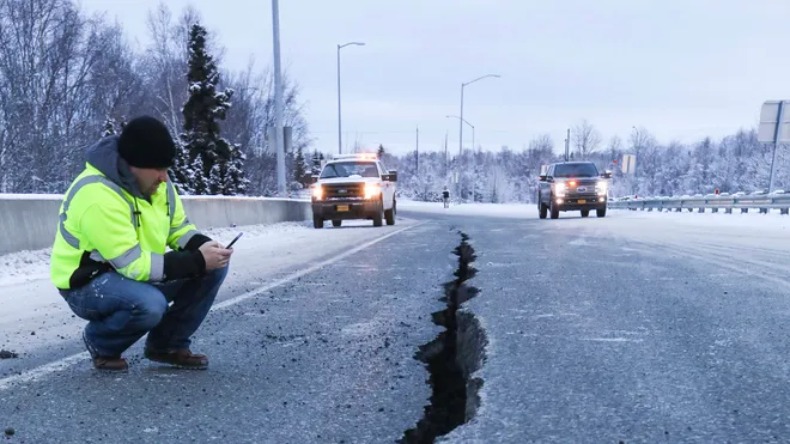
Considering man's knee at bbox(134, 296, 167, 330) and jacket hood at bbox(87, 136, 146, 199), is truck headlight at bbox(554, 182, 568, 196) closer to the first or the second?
man's knee at bbox(134, 296, 167, 330)

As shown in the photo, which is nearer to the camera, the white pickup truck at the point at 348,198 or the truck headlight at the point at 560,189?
the white pickup truck at the point at 348,198

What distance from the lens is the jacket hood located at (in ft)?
10.5

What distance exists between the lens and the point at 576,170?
22.9 meters

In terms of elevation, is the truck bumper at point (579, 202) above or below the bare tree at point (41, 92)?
below

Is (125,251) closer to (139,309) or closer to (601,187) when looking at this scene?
(139,309)

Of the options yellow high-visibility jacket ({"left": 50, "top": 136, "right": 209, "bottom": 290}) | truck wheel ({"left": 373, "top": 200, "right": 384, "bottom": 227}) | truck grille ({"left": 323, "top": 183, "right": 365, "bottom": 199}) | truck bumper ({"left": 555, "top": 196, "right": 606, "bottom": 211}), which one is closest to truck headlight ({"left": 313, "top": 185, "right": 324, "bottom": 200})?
truck grille ({"left": 323, "top": 183, "right": 365, "bottom": 199})

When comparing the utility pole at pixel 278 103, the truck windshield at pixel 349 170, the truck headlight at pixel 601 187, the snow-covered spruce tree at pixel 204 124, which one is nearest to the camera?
the truck windshield at pixel 349 170

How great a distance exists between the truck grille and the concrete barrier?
1.55 metres

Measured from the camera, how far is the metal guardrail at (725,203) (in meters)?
21.0

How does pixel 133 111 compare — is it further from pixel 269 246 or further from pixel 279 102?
pixel 269 246

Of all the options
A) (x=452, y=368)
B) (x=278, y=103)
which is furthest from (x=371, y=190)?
(x=452, y=368)

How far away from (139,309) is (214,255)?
42 cm

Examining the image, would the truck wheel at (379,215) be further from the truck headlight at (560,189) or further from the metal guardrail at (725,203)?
the metal guardrail at (725,203)

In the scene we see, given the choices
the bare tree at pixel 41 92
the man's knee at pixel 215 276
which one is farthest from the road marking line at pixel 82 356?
the bare tree at pixel 41 92
